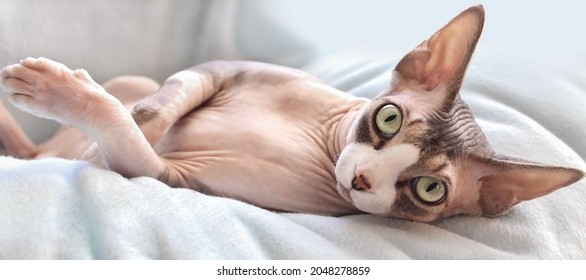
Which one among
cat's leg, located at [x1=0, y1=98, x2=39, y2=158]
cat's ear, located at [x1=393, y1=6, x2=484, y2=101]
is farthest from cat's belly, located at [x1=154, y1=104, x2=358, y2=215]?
cat's leg, located at [x1=0, y1=98, x2=39, y2=158]

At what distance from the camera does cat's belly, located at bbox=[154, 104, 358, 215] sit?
1131 mm

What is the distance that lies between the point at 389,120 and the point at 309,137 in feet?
0.76

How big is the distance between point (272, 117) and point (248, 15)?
587mm

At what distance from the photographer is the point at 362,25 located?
137 cm

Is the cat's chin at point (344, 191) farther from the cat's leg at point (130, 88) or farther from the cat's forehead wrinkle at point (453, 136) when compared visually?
the cat's leg at point (130, 88)

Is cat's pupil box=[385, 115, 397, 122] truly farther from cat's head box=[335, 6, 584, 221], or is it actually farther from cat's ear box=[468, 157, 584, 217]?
cat's ear box=[468, 157, 584, 217]

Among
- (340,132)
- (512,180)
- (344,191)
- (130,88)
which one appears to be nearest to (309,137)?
(340,132)

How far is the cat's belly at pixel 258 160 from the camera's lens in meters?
1.13

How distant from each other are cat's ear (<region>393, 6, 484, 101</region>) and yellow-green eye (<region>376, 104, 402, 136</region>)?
11 cm

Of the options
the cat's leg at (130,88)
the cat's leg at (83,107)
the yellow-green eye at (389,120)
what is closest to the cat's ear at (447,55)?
the yellow-green eye at (389,120)

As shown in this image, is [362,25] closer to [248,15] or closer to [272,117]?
[272,117]

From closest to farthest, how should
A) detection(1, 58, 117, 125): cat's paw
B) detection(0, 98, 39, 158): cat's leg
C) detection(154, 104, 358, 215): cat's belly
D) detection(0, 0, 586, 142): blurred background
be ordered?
detection(1, 58, 117, 125): cat's paw → detection(154, 104, 358, 215): cat's belly → detection(0, 0, 586, 142): blurred background → detection(0, 98, 39, 158): cat's leg

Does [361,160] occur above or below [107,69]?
above
